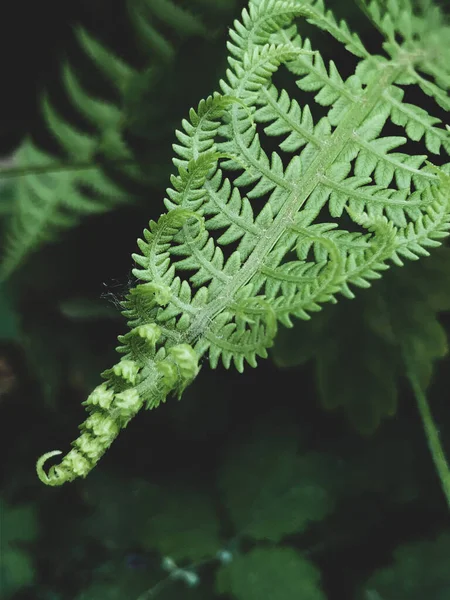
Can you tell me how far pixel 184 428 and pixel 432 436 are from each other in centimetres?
57

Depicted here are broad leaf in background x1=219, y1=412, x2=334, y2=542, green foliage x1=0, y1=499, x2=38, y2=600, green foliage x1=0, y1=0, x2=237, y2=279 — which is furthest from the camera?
green foliage x1=0, y1=499, x2=38, y2=600

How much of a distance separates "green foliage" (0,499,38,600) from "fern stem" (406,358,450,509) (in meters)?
0.98

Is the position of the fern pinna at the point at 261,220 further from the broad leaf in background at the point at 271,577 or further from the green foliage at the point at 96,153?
the broad leaf in background at the point at 271,577

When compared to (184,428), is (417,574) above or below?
below

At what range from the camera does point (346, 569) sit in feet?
4.54

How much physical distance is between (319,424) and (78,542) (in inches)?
27.2

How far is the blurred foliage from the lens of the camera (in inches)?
46.3

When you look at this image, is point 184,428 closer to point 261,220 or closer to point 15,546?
point 15,546

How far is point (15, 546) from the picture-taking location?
1.50m

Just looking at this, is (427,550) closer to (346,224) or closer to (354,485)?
(354,485)

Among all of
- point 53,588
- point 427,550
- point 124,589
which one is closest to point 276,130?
point 427,550

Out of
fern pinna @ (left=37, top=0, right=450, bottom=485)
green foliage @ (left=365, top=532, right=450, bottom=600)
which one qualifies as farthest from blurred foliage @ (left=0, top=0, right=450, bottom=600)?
fern pinna @ (left=37, top=0, right=450, bottom=485)

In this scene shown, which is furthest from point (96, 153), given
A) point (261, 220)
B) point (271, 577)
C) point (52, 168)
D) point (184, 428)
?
point (271, 577)

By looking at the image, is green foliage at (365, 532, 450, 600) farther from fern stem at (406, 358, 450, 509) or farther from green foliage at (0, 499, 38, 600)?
green foliage at (0, 499, 38, 600)
